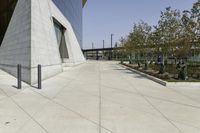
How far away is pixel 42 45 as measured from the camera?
14695 millimetres

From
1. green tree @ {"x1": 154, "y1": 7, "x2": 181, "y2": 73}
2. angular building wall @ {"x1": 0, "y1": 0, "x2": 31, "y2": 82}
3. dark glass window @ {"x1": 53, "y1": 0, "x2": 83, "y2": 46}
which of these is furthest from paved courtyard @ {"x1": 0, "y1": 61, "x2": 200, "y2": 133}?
dark glass window @ {"x1": 53, "y1": 0, "x2": 83, "y2": 46}

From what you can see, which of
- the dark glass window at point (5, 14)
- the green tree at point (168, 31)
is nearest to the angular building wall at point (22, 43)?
the dark glass window at point (5, 14)

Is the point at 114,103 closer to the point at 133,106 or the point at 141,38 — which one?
the point at 133,106

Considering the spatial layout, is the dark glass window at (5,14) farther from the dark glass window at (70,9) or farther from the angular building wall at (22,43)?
the dark glass window at (70,9)

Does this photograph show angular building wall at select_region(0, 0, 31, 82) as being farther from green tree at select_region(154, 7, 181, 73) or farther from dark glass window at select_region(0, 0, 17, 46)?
green tree at select_region(154, 7, 181, 73)

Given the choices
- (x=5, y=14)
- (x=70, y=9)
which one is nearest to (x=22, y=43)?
(x=5, y=14)

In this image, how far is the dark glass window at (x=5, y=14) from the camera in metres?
19.5

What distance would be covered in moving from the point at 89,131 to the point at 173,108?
3420mm

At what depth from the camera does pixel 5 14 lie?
2067cm

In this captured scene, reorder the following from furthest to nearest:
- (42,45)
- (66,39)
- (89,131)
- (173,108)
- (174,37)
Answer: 1. (66,39)
2. (174,37)
3. (42,45)
4. (173,108)
5. (89,131)

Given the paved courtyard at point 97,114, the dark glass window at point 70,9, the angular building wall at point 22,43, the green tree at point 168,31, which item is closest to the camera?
the paved courtyard at point 97,114

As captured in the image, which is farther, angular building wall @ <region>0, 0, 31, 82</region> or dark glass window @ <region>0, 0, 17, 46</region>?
dark glass window @ <region>0, 0, 17, 46</region>

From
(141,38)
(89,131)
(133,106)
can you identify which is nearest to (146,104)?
(133,106)

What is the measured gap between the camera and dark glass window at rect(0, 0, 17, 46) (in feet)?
64.0
